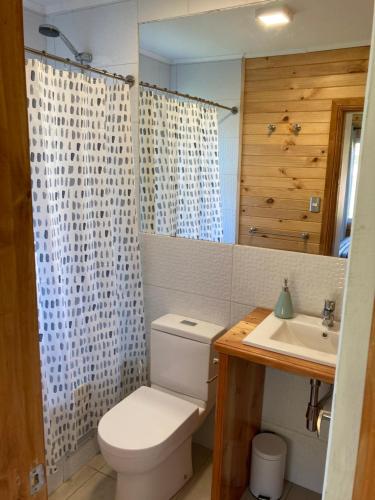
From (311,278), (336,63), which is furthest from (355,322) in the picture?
(336,63)

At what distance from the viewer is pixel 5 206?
26.5 inches

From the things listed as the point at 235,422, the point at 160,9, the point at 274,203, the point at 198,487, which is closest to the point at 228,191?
the point at 274,203

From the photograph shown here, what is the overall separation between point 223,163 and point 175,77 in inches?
21.8

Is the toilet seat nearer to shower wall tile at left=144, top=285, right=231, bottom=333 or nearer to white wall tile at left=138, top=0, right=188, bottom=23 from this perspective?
shower wall tile at left=144, top=285, right=231, bottom=333

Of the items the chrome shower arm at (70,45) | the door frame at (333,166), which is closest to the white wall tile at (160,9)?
the chrome shower arm at (70,45)

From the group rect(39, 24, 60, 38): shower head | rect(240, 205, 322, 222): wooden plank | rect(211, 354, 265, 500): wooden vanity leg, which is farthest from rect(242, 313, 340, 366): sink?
rect(39, 24, 60, 38): shower head

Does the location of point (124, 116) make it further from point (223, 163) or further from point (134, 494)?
point (134, 494)

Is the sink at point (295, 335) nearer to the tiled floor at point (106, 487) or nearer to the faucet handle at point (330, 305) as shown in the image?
the faucet handle at point (330, 305)

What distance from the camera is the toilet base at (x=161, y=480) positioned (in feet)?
6.16

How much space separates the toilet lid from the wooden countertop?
50cm

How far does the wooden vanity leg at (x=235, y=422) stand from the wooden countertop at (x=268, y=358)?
6 cm

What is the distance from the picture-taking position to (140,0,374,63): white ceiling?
1.71 m

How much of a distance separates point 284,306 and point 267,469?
830 millimetres

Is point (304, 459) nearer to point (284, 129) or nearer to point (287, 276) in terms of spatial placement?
point (287, 276)
